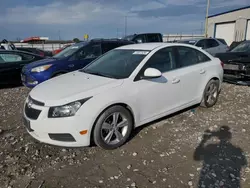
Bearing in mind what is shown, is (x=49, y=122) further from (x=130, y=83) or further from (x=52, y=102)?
(x=130, y=83)

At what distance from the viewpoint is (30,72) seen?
250 inches

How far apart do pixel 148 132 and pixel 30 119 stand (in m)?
2.01

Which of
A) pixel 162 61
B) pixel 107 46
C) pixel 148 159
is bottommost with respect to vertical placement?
pixel 148 159

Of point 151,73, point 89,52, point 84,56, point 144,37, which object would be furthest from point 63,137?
point 144,37

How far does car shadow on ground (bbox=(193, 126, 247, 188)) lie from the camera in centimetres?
269

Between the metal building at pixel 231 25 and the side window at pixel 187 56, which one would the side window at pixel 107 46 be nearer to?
the side window at pixel 187 56

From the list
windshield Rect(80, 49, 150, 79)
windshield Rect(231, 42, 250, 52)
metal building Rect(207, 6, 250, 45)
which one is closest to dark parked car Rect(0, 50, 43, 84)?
windshield Rect(80, 49, 150, 79)

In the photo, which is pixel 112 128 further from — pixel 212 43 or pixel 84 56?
pixel 212 43

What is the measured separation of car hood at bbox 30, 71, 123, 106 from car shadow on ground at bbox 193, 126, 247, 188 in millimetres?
1691

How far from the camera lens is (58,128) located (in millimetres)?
3035

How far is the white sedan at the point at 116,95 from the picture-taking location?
3.06 m

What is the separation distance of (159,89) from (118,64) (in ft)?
2.95

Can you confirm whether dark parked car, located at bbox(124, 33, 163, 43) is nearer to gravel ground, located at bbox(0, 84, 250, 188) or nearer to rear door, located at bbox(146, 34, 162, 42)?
rear door, located at bbox(146, 34, 162, 42)

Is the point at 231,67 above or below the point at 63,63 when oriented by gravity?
below
